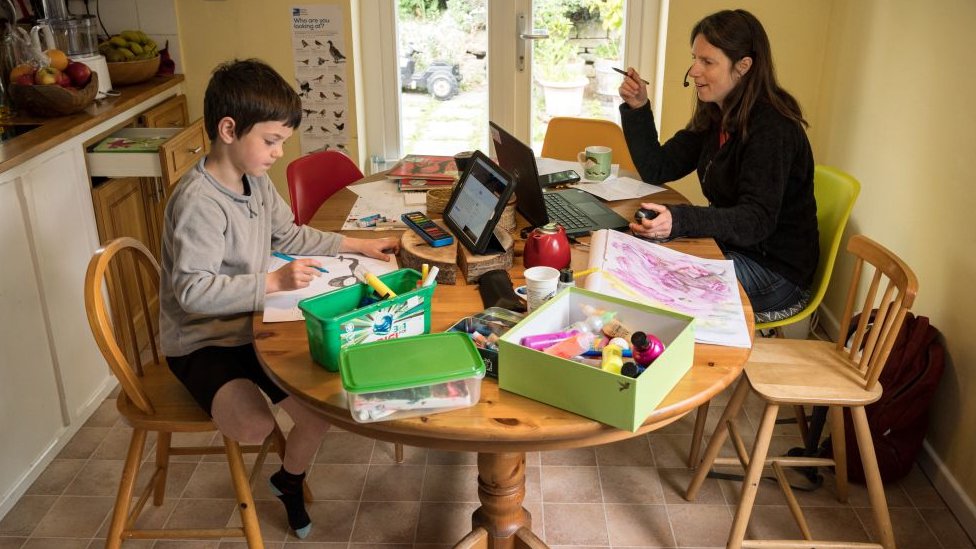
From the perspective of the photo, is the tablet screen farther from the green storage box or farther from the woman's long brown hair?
the woman's long brown hair

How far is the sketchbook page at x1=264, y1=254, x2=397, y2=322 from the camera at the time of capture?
1635 mm

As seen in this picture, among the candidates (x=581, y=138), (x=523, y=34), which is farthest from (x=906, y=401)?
(x=523, y=34)

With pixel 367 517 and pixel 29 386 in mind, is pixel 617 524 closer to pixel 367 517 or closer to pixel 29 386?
pixel 367 517

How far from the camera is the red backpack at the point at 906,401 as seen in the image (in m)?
2.22

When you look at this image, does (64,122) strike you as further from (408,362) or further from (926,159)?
(926,159)

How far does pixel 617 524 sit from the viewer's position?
2154mm

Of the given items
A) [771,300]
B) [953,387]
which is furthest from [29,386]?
[953,387]

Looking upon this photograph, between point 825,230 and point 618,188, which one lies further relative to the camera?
point 618,188

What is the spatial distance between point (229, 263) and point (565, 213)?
0.84 m

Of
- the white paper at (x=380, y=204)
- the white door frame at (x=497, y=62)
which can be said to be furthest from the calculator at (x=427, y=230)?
the white door frame at (x=497, y=62)

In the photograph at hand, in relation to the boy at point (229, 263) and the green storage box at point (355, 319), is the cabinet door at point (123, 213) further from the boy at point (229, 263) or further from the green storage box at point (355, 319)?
the green storage box at point (355, 319)

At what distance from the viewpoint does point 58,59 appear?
8.73 feet

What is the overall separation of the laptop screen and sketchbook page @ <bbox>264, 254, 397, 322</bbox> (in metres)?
0.36

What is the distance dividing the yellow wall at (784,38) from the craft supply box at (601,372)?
2.09 metres
